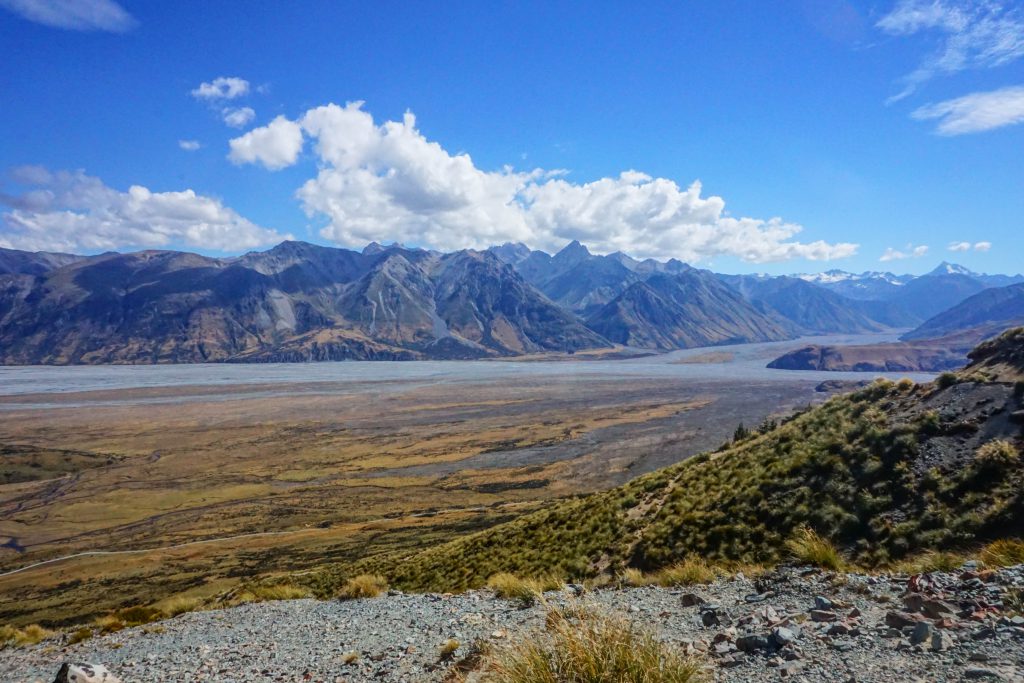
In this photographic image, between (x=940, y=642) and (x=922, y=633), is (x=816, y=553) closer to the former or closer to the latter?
(x=922, y=633)

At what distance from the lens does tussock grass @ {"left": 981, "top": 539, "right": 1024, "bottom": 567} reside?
7.64 m

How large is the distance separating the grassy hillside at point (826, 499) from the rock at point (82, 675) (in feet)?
35.0

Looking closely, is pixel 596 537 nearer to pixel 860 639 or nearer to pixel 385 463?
pixel 860 639

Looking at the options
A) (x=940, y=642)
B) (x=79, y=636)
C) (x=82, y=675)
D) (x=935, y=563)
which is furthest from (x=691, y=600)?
(x=79, y=636)

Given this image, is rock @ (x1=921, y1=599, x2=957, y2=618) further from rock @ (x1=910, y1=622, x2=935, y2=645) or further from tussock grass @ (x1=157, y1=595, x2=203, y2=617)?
tussock grass @ (x1=157, y1=595, x2=203, y2=617)

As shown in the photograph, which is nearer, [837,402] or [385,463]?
[837,402]

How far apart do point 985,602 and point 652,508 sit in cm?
1223

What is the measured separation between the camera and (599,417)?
114688 millimetres

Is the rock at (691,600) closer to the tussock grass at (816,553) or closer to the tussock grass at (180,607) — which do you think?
the tussock grass at (816,553)

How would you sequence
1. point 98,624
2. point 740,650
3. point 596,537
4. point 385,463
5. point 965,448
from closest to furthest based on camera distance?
point 740,650 < point 965,448 < point 98,624 < point 596,537 < point 385,463

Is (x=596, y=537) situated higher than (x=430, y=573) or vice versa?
(x=596, y=537)

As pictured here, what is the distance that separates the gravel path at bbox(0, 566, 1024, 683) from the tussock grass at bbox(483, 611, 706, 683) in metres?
0.62

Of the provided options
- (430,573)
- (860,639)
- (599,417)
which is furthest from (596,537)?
(599,417)

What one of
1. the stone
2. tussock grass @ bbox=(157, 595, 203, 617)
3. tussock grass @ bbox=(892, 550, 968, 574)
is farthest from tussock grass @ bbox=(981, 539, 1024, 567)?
tussock grass @ bbox=(157, 595, 203, 617)
